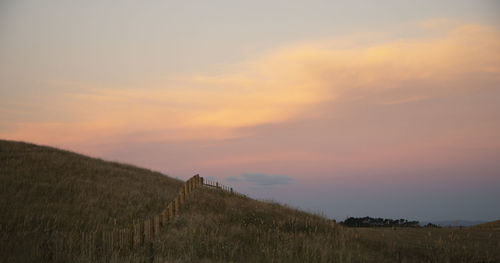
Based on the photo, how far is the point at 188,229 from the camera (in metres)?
16.4

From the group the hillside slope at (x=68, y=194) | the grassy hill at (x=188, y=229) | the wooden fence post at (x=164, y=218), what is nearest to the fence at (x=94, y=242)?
the grassy hill at (x=188, y=229)

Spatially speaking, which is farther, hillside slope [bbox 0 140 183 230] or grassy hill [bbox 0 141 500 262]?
hillside slope [bbox 0 140 183 230]

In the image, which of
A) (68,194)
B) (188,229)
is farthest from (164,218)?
(68,194)

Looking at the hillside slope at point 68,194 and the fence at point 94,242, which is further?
the hillside slope at point 68,194

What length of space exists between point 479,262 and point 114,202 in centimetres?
1784

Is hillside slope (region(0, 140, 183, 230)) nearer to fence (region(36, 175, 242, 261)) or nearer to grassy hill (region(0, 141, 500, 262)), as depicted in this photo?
grassy hill (region(0, 141, 500, 262))

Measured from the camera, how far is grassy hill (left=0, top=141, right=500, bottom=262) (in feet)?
39.2

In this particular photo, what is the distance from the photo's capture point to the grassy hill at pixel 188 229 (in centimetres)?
1195

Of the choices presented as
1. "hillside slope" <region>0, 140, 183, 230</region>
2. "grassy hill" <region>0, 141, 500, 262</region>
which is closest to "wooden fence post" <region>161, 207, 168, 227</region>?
"grassy hill" <region>0, 141, 500, 262</region>

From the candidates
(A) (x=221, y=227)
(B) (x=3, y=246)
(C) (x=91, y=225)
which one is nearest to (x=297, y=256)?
(A) (x=221, y=227)

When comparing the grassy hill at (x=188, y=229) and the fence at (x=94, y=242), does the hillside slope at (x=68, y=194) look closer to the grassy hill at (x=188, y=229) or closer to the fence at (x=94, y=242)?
the grassy hill at (x=188, y=229)

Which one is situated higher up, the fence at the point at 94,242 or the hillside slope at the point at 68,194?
the hillside slope at the point at 68,194

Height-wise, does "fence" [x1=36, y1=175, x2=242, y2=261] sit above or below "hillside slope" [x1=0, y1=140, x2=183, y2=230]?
below

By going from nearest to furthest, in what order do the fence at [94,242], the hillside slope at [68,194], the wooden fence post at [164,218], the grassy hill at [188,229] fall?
the fence at [94,242] → the grassy hill at [188,229] → the wooden fence post at [164,218] → the hillside slope at [68,194]
